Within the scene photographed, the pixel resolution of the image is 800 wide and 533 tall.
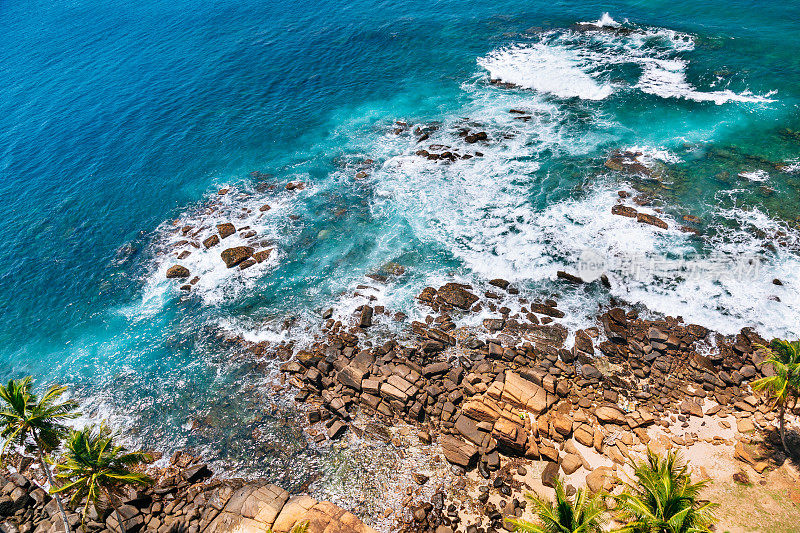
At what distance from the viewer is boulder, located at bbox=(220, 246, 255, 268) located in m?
53.2

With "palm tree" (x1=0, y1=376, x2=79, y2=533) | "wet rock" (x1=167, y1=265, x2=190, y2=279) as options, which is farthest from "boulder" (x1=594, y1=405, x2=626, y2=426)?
"wet rock" (x1=167, y1=265, x2=190, y2=279)

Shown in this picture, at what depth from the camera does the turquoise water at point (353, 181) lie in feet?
145

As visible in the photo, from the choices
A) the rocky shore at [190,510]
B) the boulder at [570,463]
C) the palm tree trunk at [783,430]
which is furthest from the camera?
the boulder at [570,463]

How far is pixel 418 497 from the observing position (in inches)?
1238

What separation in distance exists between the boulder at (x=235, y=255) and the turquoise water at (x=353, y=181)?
6.21ft

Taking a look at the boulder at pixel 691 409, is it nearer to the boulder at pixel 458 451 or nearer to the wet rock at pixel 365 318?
the boulder at pixel 458 451

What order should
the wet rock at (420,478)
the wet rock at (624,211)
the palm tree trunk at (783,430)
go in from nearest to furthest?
the palm tree trunk at (783,430), the wet rock at (420,478), the wet rock at (624,211)

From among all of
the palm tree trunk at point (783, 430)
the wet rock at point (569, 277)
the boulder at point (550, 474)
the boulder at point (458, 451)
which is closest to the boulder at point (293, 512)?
the boulder at point (458, 451)

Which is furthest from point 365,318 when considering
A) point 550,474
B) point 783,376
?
point 783,376

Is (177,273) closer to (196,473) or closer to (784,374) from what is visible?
(196,473)

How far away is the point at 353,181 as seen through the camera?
6269 cm

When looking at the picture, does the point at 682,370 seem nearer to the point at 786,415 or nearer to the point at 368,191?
the point at 786,415

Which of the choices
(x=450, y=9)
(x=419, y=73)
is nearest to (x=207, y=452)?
(x=419, y=73)

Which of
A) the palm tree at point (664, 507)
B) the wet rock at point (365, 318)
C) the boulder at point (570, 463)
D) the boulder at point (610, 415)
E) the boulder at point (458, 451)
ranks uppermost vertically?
the palm tree at point (664, 507)
